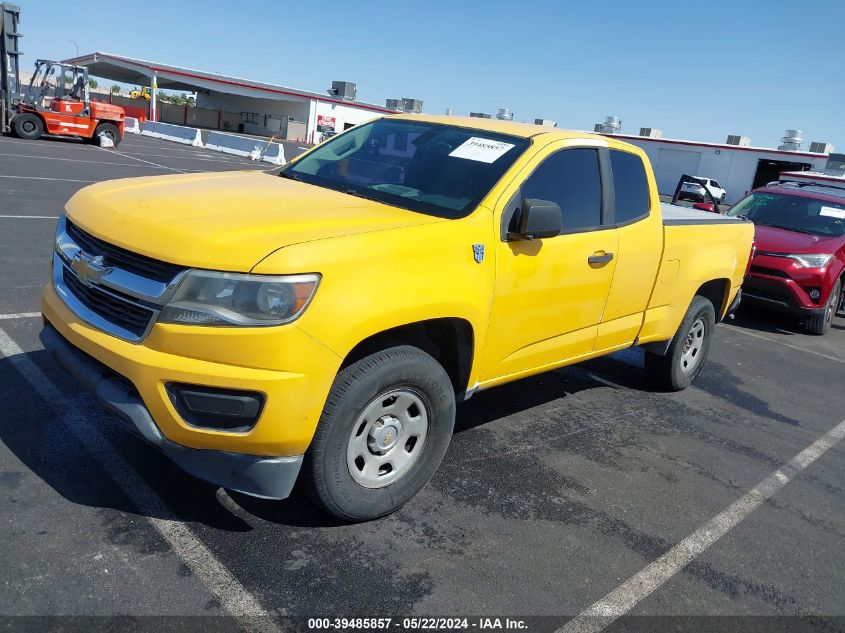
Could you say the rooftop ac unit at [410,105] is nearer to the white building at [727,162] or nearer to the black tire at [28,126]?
the black tire at [28,126]

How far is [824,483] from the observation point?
181 inches

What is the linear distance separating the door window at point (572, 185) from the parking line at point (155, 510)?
2415 mm

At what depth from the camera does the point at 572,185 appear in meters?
4.24

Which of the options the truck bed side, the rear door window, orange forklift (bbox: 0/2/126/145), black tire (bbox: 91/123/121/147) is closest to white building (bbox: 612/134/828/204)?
black tire (bbox: 91/123/121/147)

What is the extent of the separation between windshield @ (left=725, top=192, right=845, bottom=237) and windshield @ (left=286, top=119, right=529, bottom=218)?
7.13 metres

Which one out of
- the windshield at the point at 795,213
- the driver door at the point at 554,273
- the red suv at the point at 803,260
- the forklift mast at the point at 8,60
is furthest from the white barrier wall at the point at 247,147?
the driver door at the point at 554,273

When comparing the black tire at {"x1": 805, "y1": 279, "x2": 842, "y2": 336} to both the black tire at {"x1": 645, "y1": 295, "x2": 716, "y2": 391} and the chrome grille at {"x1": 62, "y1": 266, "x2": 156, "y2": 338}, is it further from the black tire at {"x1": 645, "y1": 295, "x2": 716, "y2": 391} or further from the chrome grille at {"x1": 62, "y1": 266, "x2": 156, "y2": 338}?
the chrome grille at {"x1": 62, "y1": 266, "x2": 156, "y2": 338}

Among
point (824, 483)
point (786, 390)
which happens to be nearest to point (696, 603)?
point (824, 483)

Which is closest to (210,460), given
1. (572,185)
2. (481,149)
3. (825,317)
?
(481,149)

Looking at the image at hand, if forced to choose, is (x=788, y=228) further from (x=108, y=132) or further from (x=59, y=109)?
(x=59, y=109)

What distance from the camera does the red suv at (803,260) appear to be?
348 inches

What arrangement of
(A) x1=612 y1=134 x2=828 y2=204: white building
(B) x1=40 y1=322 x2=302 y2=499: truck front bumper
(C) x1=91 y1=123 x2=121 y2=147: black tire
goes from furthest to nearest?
(A) x1=612 y1=134 x2=828 y2=204: white building → (C) x1=91 y1=123 x2=121 y2=147: black tire → (B) x1=40 y1=322 x2=302 y2=499: truck front bumper

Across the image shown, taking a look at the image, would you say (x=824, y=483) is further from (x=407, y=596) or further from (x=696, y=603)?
(x=407, y=596)

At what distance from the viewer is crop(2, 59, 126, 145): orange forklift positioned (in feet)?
73.3
